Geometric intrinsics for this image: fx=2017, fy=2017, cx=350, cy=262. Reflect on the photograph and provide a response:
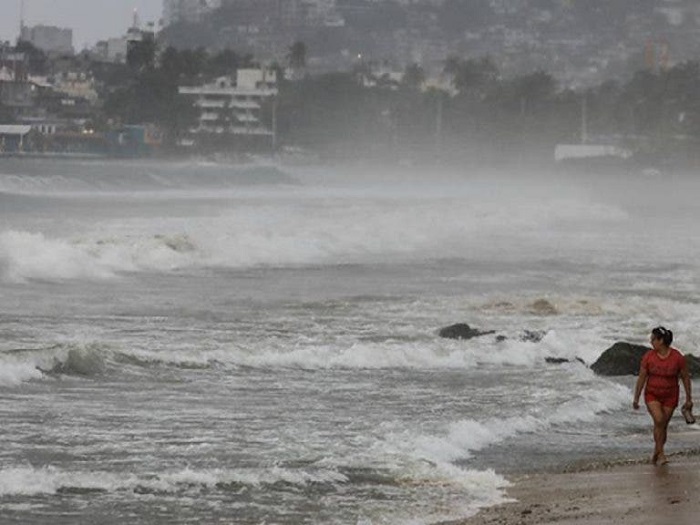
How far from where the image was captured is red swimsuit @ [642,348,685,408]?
1371 cm

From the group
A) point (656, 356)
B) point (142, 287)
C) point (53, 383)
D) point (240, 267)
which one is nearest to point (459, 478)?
point (656, 356)

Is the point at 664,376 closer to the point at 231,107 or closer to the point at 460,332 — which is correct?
the point at 460,332

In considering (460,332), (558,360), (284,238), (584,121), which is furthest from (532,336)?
(584,121)

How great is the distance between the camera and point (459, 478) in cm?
1371

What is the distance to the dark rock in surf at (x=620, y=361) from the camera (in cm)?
2023

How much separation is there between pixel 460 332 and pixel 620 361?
323cm

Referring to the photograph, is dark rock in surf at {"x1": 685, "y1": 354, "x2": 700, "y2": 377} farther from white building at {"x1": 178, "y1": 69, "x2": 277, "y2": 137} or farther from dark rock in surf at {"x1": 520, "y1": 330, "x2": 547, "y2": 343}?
white building at {"x1": 178, "y1": 69, "x2": 277, "y2": 137}

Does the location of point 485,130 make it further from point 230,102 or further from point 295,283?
point 295,283

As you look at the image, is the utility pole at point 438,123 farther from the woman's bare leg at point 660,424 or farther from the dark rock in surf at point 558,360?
the woman's bare leg at point 660,424

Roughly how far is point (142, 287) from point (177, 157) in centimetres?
12945

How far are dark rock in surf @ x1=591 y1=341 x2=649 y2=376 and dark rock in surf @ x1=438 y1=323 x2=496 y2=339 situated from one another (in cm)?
280

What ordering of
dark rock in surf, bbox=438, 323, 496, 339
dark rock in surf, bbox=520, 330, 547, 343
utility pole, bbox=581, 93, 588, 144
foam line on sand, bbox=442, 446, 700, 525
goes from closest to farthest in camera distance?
foam line on sand, bbox=442, 446, 700, 525, dark rock in surf, bbox=520, 330, 547, 343, dark rock in surf, bbox=438, 323, 496, 339, utility pole, bbox=581, 93, 588, 144

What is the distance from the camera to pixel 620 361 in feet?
66.6

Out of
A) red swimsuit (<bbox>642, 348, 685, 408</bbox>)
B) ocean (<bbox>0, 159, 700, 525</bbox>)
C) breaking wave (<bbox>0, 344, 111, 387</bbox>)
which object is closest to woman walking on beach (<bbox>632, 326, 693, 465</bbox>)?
red swimsuit (<bbox>642, 348, 685, 408</bbox>)
